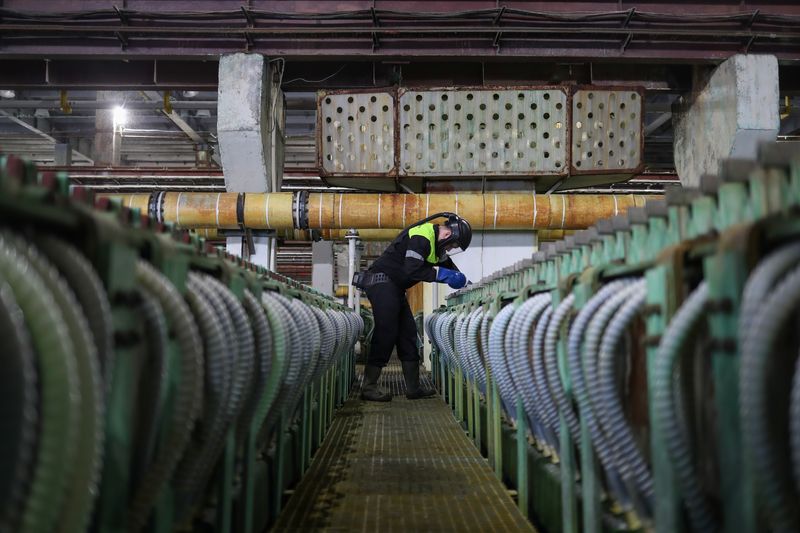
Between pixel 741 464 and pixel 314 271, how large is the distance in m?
9.25

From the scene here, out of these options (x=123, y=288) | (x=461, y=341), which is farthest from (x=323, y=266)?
(x=123, y=288)

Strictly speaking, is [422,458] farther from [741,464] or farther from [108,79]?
[108,79]

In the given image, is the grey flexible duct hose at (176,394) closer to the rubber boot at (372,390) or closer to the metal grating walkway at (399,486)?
the metal grating walkway at (399,486)

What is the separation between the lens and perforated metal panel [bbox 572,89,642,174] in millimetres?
6082

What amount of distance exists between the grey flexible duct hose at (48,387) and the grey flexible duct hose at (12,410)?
3 centimetres

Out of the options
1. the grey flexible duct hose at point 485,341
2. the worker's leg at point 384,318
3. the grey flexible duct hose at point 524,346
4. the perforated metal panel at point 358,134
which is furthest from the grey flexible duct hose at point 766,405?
the perforated metal panel at point 358,134

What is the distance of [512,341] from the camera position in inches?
83.5

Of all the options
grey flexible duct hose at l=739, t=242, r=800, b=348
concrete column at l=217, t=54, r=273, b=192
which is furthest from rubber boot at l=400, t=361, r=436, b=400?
grey flexible duct hose at l=739, t=242, r=800, b=348

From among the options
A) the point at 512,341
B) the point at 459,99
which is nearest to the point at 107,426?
the point at 512,341

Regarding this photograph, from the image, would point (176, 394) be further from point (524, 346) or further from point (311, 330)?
point (311, 330)

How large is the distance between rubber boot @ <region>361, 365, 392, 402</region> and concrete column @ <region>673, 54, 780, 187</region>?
2.95 m

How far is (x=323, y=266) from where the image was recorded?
10352 millimetres

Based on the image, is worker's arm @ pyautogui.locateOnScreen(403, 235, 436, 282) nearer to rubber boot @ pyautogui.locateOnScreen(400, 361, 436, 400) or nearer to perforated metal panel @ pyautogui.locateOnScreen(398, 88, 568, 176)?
rubber boot @ pyautogui.locateOnScreen(400, 361, 436, 400)

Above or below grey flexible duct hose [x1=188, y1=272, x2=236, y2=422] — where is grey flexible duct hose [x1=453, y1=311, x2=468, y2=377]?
below
